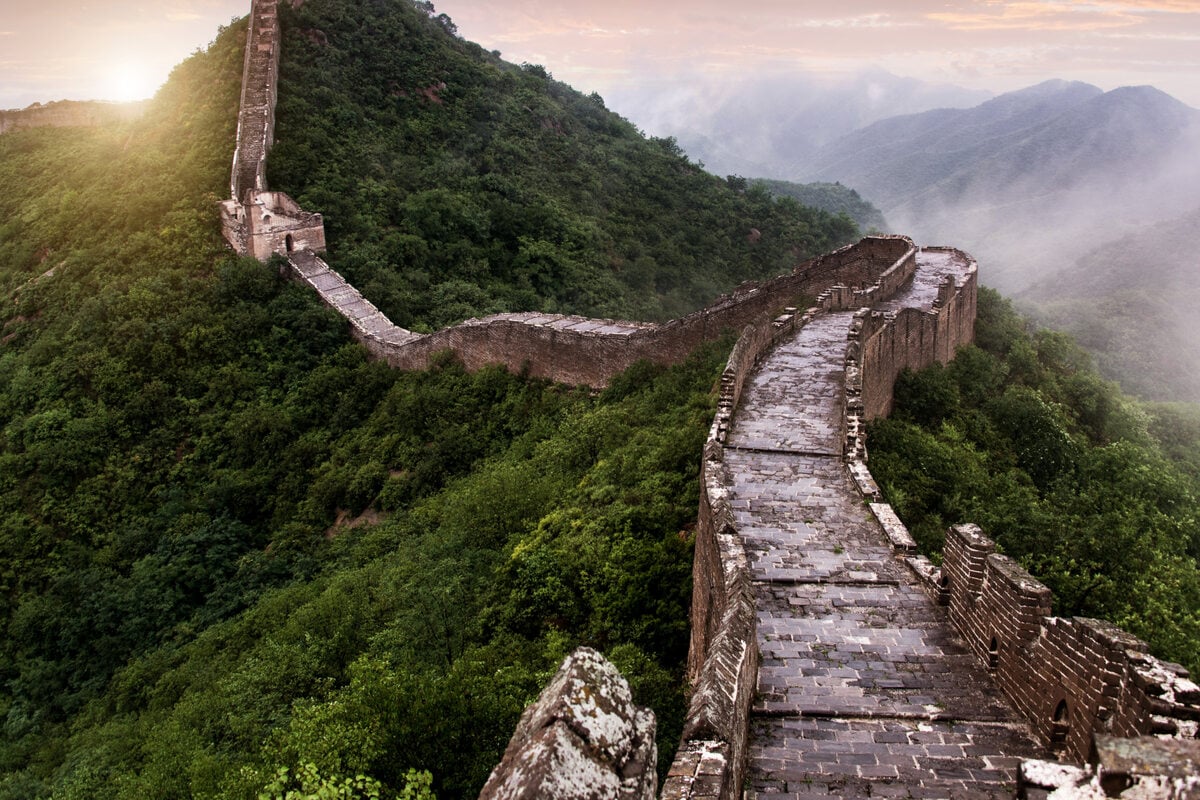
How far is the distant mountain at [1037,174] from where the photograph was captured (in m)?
93.2

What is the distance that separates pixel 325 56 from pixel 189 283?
13066mm

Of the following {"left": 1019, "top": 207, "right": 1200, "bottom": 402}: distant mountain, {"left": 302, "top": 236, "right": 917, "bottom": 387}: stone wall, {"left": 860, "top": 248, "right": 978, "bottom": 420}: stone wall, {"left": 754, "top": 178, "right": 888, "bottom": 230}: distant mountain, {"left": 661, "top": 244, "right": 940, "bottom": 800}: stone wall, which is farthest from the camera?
{"left": 754, "top": 178, "right": 888, "bottom": 230}: distant mountain

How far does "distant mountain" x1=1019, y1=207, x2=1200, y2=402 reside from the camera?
177 ft

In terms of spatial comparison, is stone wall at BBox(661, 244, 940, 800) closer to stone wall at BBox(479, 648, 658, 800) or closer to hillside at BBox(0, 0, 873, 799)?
hillside at BBox(0, 0, 873, 799)

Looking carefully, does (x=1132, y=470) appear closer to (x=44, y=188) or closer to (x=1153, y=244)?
(x=44, y=188)

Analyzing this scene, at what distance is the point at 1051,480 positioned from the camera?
54.7ft

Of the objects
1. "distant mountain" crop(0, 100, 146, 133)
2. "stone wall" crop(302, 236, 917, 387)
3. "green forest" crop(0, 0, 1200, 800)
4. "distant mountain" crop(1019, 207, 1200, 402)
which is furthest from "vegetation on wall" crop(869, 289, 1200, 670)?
"distant mountain" crop(0, 100, 146, 133)

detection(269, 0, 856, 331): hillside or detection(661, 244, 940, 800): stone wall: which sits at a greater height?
detection(269, 0, 856, 331): hillside

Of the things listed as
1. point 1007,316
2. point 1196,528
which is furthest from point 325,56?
point 1196,528

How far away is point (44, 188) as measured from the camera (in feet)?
102

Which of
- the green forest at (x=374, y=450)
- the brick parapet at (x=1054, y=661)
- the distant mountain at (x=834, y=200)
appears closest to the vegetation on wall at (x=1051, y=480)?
the green forest at (x=374, y=450)

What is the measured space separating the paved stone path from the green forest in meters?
1.18

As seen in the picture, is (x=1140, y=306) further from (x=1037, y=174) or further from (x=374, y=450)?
(x=374, y=450)

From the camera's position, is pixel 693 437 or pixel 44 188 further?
pixel 44 188
